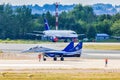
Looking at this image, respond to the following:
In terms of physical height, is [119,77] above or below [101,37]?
above

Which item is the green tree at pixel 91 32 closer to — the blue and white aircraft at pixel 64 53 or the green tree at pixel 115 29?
the green tree at pixel 115 29

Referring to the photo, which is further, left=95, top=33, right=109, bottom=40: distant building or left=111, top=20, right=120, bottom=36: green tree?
left=111, top=20, right=120, bottom=36: green tree

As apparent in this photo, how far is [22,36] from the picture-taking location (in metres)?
178

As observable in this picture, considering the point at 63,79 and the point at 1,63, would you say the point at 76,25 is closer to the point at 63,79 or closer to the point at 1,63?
the point at 1,63

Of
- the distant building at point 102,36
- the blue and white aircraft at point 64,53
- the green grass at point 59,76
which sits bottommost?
the distant building at point 102,36

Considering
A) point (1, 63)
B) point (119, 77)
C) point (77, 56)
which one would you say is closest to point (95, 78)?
point (119, 77)

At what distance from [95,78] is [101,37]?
13308 cm

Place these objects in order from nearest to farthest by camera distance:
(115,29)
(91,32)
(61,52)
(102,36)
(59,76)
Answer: (59,76) → (61,52) → (102,36) → (115,29) → (91,32)

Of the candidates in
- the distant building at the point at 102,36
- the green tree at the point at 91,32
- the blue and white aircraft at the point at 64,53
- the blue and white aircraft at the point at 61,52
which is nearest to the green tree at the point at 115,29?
the distant building at the point at 102,36

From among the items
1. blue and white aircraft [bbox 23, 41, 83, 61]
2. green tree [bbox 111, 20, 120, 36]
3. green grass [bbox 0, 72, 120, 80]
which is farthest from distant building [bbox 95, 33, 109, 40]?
green grass [bbox 0, 72, 120, 80]

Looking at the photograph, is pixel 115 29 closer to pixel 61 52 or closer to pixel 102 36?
pixel 102 36

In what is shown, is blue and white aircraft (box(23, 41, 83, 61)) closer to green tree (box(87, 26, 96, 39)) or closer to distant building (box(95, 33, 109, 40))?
distant building (box(95, 33, 109, 40))

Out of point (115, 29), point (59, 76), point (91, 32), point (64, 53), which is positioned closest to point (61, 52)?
point (64, 53)

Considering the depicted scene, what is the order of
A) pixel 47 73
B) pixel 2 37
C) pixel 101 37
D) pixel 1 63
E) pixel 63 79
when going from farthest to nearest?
1. pixel 101 37
2. pixel 2 37
3. pixel 1 63
4. pixel 47 73
5. pixel 63 79
